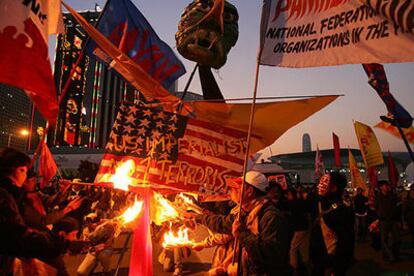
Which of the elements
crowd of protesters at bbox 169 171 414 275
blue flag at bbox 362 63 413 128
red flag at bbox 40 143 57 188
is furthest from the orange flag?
red flag at bbox 40 143 57 188

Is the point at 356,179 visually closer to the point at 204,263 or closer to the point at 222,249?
the point at 204,263

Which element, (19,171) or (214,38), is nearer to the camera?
(19,171)

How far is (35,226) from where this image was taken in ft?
10.6

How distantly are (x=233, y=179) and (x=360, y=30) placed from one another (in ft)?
6.73

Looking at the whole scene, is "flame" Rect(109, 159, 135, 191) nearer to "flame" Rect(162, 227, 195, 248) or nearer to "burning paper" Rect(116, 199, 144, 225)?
"burning paper" Rect(116, 199, 144, 225)

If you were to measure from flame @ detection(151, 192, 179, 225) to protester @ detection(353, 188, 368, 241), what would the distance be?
9.36m

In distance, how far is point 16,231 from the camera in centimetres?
226

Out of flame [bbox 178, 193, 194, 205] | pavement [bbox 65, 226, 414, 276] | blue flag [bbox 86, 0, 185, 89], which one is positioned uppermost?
blue flag [bbox 86, 0, 185, 89]

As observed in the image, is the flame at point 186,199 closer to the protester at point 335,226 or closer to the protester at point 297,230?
the protester at point 335,226

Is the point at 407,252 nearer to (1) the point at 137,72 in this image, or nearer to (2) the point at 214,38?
(2) the point at 214,38

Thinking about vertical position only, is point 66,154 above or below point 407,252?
above

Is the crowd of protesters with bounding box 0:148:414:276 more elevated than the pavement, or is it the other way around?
the crowd of protesters with bounding box 0:148:414:276

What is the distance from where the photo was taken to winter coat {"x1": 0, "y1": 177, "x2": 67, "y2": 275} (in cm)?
224

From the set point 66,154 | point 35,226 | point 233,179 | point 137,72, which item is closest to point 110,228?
point 35,226
